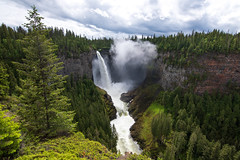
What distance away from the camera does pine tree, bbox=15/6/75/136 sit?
56.7ft

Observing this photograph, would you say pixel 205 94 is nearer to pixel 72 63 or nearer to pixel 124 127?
pixel 124 127

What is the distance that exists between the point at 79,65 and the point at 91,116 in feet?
146

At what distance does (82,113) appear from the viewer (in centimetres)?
5388

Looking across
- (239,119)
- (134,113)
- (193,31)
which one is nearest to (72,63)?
(134,113)

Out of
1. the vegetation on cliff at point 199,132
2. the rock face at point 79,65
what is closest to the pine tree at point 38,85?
the vegetation on cliff at point 199,132

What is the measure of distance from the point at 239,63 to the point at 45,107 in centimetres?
9129

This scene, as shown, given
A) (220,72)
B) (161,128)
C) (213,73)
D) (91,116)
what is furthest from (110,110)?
(220,72)

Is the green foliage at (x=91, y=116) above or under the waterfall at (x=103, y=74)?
under

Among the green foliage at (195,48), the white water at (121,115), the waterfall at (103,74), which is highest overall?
the green foliage at (195,48)

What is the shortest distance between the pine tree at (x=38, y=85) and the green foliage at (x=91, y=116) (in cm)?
2568

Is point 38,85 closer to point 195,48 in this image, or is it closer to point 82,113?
point 82,113

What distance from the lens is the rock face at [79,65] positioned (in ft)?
268

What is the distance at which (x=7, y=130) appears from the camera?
35.1ft

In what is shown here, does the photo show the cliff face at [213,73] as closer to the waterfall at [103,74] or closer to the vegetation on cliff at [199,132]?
the vegetation on cliff at [199,132]
